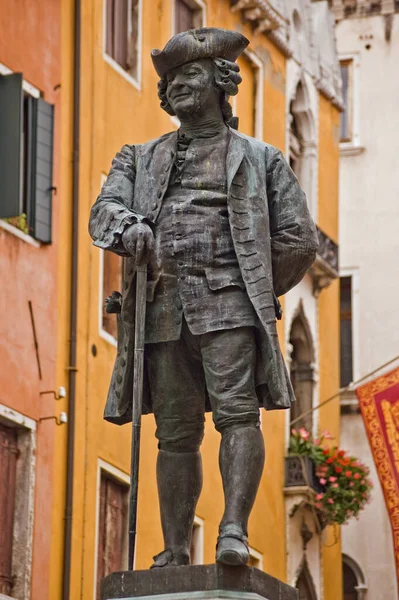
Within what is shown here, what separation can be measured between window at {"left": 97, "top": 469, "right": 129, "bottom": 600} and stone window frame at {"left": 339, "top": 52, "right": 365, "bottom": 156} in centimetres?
1647

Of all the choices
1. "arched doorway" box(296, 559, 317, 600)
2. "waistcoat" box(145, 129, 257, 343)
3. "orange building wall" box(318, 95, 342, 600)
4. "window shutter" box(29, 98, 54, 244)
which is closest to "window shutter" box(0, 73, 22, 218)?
"window shutter" box(29, 98, 54, 244)

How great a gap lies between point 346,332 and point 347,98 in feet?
14.6

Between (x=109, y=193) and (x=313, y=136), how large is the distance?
23797mm

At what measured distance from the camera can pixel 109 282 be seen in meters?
27.3

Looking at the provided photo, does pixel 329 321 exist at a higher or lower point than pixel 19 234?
higher

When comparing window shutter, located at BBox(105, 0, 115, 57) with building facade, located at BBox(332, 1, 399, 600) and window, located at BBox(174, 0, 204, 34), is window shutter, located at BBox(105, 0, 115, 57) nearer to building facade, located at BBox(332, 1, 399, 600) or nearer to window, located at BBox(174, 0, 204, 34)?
window, located at BBox(174, 0, 204, 34)

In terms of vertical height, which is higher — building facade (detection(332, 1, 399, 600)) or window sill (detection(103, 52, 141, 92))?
building facade (detection(332, 1, 399, 600))

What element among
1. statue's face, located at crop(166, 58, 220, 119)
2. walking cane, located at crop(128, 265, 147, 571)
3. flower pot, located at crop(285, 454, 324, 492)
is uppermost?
flower pot, located at crop(285, 454, 324, 492)

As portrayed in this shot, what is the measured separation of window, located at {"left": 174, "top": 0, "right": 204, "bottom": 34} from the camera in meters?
31.1

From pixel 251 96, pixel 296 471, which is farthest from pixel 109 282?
pixel 251 96

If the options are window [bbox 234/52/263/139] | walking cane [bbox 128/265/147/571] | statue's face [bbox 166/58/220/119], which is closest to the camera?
walking cane [bbox 128/265/147/571]

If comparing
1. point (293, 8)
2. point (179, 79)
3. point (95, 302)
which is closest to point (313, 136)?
point (293, 8)

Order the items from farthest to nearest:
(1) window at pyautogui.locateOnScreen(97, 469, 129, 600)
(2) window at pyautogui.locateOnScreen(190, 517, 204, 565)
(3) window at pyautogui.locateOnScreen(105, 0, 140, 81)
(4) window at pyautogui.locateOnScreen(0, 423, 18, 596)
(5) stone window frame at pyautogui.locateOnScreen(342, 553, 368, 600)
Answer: (5) stone window frame at pyautogui.locateOnScreen(342, 553, 368, 600)
(2) window at pyautogui.locateOnScreen(190, 517, 204, 565)
(3) window at pyautogui.locateOnScreen(105, 0, 140, 81)
(1) window at pyautogui.locateOnScreen(97, 469, 129, 600)
(4) window at pyautogui.locateOnScreen(0, 423, 18, 596)

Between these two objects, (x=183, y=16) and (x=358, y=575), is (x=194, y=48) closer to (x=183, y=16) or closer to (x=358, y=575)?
(x=183, y=16)
